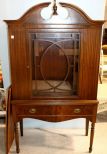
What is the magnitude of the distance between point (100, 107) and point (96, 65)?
4.95ft

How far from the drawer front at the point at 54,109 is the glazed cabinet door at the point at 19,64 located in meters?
0.12

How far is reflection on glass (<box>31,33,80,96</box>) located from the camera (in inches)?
75.9

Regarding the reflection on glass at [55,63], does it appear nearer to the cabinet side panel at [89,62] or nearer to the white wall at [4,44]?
the cabinet side panel at [89,62]

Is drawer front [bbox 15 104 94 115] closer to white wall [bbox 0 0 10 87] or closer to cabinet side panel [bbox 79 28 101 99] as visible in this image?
cabinet side panel [bbox 79 28 101 99]

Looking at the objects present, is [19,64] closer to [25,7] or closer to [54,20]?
[54,20]

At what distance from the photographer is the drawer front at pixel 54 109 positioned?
80.7 inches

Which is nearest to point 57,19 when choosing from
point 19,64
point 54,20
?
point 54,20

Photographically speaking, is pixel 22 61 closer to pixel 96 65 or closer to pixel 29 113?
pixel 29 113

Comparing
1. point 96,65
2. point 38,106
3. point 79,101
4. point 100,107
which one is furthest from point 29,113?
point 100,107

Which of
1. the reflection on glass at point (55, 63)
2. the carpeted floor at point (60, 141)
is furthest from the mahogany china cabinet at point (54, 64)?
the carpeted floor at point (60, 141)

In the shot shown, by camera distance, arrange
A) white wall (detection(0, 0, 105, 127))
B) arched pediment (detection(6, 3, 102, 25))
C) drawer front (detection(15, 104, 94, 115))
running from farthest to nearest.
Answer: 1. white wall (detection(0, 0, 105, 127))
2. drawer front (detection(15, 104, 94, 115))
3. arched pediment (detection(6, 3, 102, 25))

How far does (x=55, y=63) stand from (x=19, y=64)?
0.34 m

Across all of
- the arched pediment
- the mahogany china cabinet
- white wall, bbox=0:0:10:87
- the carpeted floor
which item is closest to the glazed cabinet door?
the mahogany china cabinet

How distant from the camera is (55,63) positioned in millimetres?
2037
